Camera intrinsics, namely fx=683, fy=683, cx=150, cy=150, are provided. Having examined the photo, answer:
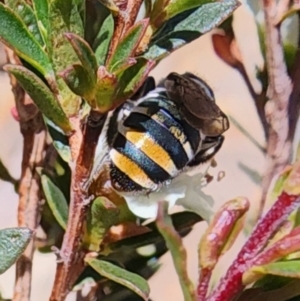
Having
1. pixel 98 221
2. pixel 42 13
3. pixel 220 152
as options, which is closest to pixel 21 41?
pixel 42 13

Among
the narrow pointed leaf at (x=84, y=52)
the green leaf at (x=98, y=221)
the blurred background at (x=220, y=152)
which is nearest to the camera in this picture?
the narrow pointed leaf at (x=84, y=52)

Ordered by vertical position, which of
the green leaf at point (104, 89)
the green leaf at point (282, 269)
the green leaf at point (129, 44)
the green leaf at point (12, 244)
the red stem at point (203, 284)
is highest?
→ the green leaf at point (129, 44)

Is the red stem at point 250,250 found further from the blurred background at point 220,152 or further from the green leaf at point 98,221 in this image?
the blurred background at point 220,152

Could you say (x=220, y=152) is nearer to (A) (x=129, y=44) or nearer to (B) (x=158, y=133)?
(B) (x=158, y=133)

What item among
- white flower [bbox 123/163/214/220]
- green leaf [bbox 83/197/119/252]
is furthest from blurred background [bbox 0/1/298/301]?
green leaf [bbox 83/197/119/252]

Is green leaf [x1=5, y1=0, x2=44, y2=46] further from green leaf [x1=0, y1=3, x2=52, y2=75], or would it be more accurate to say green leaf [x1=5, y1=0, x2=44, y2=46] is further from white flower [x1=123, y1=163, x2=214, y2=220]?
white flower [x1=123, y1=163, x2=214, y2=220]

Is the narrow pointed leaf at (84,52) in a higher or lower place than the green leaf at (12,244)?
higher

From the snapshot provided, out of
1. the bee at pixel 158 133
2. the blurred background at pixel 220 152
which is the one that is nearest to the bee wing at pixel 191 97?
the bee at pixel 158 133
